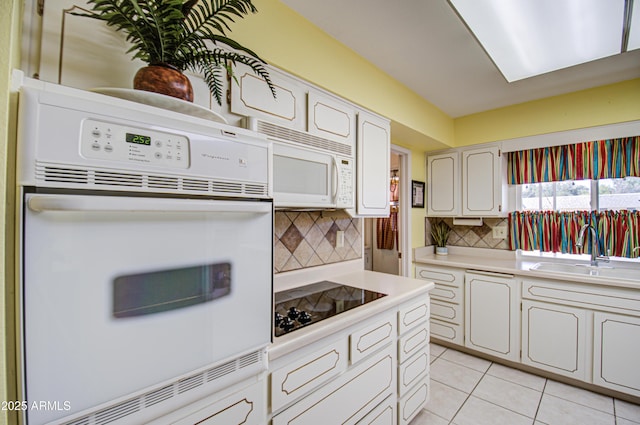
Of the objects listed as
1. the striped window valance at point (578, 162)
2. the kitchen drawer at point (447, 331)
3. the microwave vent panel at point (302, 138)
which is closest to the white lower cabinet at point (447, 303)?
the kitchen drawer at point (447, 331)

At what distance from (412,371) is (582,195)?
94.8 inches

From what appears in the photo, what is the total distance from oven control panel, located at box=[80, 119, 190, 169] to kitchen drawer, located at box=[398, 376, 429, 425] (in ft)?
5.83

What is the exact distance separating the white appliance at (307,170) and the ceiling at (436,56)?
2.27 feet

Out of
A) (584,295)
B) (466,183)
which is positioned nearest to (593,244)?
(584,295)

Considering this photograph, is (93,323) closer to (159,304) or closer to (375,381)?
(159,304)

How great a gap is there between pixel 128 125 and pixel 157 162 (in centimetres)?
9

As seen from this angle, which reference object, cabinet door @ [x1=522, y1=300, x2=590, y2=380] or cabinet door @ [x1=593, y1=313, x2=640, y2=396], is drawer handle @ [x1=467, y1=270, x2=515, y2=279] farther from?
cabinet door @ [x1=593, y1=313, x2=640, y2=396]

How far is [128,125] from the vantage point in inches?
24.3

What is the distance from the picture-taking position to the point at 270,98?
4.61ft

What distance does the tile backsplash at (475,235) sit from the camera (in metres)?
3.04

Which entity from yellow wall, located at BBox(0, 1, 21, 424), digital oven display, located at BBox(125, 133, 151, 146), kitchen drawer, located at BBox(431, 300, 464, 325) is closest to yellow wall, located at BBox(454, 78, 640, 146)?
kitchen drawer, located at BBox(431, 300, 464, 325)

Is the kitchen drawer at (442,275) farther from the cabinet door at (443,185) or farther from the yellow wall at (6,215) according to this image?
the yellow wall at (6,215)

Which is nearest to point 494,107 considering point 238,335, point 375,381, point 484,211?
point 484,211

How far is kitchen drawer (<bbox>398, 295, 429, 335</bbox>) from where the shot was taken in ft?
5.42
